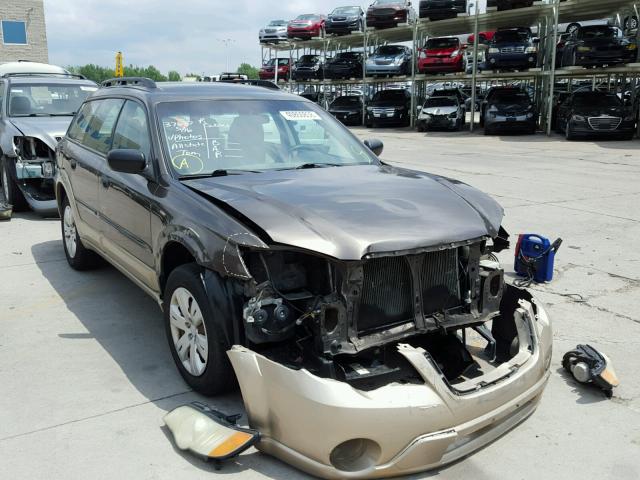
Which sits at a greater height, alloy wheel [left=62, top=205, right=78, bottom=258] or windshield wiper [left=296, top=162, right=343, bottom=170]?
windshield wiper [left=296, top=162, right=343, bottom=170]

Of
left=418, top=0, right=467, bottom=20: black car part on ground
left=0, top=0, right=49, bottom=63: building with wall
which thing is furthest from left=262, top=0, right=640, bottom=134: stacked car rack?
left=0, top=0, right=49, bottom=63: building with wall

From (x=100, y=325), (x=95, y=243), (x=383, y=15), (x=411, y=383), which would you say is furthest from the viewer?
(x=383, y=15)

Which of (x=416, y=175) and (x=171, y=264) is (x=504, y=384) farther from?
(x=171, y=264)

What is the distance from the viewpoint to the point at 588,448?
311cm

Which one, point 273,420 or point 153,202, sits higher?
point 153,202

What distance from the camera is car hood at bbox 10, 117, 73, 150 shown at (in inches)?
336

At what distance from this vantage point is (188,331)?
3537 mm

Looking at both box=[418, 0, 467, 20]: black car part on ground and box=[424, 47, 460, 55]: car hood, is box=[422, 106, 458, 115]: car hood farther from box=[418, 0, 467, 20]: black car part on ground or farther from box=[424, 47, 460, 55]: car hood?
box=[418, 0, 467, 20]: black car part on ground

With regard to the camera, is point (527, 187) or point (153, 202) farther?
point (527, 187)

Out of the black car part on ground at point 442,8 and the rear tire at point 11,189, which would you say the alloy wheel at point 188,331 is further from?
the black car part on ground at point 442,8

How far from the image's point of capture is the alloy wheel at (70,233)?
5.91m

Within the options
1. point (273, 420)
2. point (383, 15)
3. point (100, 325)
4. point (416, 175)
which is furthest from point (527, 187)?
point (383, 15)

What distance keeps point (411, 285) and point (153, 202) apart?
1.75m

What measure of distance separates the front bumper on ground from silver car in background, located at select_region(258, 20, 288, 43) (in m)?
36.3
